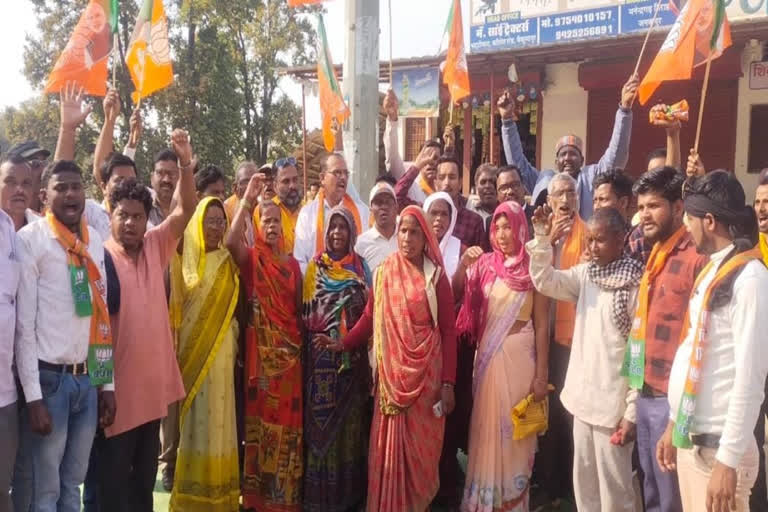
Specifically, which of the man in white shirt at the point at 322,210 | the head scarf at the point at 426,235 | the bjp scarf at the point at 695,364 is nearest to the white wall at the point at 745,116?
the man in white shirt at the point at 322,210

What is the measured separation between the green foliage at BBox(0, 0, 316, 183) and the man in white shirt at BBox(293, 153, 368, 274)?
12001 mm

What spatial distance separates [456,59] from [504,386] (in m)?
4.79

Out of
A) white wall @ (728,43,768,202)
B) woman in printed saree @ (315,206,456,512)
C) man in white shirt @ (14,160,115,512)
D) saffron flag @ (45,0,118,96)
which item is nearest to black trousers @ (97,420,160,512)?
man in white shirt @ (14,160,115,512)

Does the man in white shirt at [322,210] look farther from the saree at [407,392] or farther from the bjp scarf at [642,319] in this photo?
the bjp scarf at [642,319]

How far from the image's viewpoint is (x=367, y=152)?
569cm

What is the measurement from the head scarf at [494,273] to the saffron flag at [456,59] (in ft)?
13.3

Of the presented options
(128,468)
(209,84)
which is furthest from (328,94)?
(209,84)

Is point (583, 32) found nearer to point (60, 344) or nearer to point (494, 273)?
point (494, 273)

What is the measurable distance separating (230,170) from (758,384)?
59.3 feet

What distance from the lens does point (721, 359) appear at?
244 centimetres

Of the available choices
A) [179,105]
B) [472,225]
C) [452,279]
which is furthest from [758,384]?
[179,105]

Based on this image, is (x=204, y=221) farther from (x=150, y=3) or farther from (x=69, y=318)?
(x=150, y=3)

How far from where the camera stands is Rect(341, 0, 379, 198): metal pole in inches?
216

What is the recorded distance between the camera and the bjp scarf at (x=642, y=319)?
2.94m
